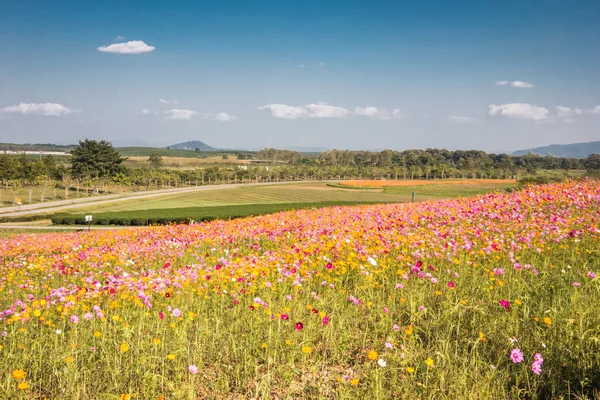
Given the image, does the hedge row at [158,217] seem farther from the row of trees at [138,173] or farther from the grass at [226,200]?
the row of trees at [138,173]

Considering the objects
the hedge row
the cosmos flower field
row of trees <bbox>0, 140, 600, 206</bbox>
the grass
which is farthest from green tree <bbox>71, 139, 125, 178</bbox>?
the cosmos flower field

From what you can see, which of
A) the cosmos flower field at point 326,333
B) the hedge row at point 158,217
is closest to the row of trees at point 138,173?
the hedge row at point 158,217

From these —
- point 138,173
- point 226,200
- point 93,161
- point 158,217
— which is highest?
point 93,161

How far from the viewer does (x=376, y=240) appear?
27.1ft

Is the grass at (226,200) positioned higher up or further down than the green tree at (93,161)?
further down

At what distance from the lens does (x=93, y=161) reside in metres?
89.1

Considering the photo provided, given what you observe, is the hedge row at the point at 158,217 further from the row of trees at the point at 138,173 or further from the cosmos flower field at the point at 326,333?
the cosmos flower field at the point at 326,333

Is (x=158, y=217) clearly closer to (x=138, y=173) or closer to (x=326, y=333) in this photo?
(x=326, y=333)

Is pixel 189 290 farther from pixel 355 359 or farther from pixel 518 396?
pixel 518 396

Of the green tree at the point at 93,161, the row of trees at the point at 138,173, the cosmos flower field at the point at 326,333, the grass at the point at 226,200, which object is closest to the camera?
the cosmos flower field at the point at 326,333

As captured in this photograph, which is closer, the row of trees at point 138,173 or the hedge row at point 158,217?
the hedge row at point 158,217

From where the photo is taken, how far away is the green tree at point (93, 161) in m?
88.9

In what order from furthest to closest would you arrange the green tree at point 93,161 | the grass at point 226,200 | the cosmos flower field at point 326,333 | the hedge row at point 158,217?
the green tree at point 93,161 < the grass at point 226,200 < the hedge row at point 158,217 < the cosmos flower field at point 326,333

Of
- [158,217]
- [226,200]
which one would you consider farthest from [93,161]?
[158,217]
